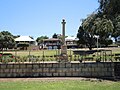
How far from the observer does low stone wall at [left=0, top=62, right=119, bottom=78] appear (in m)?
19.1

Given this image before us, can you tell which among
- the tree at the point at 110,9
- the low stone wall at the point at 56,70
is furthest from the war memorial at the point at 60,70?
the tree at the point at 110,9

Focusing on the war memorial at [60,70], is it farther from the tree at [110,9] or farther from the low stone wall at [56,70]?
the tree at [110,9]

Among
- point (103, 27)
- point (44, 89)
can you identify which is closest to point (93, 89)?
point (44, 89)

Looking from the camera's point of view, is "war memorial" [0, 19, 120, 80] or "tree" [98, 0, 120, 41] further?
"tree" [98, 0, 120, 41]

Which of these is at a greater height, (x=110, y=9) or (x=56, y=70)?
(x=110, y=9)

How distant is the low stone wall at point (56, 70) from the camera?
62.7ft

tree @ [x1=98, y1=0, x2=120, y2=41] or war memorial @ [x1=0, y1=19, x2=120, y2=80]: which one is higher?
tree @ [x1=98, y1=0, x2=120, y2=41]

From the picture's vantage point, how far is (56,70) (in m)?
19.3

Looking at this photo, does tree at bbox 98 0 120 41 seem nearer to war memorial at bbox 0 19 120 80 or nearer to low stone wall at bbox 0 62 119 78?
war memorial at bbox 0 19 120 80

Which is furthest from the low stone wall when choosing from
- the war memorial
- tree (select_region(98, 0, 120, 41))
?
tree (select_region(98, 0, 120, 41))

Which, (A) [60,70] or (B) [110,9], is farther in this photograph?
(B) [110,9]

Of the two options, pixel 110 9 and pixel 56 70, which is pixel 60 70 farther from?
pixel 110 9

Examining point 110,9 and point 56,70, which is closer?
point 56,70

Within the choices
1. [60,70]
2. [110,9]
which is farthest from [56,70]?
[110,9]
